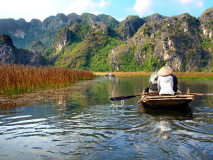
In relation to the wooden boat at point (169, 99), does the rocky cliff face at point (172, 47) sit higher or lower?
higher

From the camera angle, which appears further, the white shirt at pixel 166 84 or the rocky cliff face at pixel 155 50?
the rocky cliff face at pixel 155 50

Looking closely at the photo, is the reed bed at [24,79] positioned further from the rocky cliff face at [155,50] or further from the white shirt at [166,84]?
the rocky cliff face at [155,50]

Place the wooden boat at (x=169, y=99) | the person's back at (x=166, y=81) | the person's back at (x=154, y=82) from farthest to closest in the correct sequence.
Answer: the person's back at (x=154, y=82), the person's back at (x=166, y=81), the wooden boat at (x=169, y=99)

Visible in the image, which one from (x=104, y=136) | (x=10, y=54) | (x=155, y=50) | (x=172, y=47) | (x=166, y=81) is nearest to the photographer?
(x=104, y=136)

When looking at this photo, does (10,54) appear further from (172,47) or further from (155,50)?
(172,47)

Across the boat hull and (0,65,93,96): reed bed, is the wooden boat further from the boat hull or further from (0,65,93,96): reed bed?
(0,65,93,96): reed bed

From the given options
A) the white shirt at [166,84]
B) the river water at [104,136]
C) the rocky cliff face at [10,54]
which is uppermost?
the rocky cliff face at [10,54]

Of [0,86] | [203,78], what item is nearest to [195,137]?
[0,86]

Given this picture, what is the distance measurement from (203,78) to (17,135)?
4043 cm

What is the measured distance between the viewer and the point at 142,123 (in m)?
6.60

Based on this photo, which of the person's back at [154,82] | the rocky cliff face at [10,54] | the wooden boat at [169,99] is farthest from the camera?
the rocky cliff face at [10,54]

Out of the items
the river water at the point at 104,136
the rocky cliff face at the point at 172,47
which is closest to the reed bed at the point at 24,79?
the river water at the point at 104,136

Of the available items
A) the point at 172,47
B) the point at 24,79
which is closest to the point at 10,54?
the point at 24,79

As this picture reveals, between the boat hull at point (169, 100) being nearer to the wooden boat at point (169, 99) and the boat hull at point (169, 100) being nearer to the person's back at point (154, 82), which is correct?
the wooden boat at point (169, 99)
